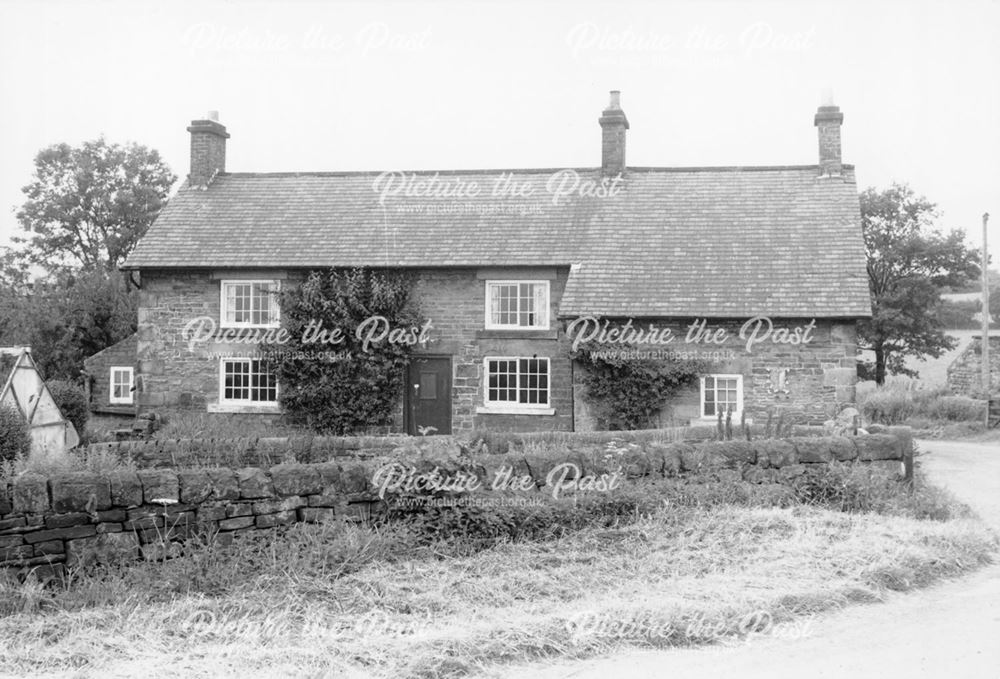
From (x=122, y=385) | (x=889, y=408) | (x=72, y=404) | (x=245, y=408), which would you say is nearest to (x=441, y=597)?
(x=72, y=404)

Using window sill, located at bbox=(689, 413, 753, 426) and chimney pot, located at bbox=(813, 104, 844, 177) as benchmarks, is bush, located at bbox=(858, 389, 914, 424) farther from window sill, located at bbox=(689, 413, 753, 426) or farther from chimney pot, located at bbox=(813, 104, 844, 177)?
window sill, located at bbox=(689, 413, 753, 426)

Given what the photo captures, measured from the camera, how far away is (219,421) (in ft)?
64.3

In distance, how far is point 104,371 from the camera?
92.0 feet

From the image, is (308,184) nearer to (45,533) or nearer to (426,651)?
(45,533)

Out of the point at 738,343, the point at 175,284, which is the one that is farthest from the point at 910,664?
the point at 175,284

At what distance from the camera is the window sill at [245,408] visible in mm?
20953

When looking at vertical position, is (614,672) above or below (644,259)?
below

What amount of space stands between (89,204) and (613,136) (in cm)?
2953

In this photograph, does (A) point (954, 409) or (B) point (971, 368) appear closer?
(A) point (954, 409)

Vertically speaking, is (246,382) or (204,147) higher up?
(204,147)

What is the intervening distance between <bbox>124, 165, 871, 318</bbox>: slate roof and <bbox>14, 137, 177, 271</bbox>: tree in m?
20.9

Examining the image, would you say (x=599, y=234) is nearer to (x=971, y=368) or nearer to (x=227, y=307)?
(x=227, y=307)

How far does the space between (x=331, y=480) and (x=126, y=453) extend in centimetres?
418

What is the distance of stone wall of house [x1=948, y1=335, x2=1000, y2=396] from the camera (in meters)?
32.5
